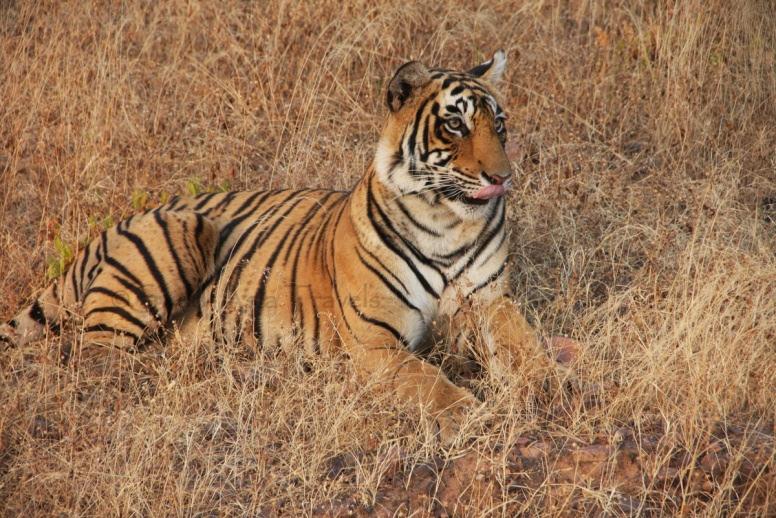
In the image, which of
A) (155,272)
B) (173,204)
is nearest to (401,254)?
(155,272)

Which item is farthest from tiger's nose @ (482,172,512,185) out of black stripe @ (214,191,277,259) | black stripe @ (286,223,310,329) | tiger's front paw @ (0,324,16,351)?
tiger's front paw @ (0,324,16,351)

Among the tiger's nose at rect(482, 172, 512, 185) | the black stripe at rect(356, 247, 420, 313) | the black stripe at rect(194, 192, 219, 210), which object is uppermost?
the tiger's nose at rect(482, 172, 512, 185)

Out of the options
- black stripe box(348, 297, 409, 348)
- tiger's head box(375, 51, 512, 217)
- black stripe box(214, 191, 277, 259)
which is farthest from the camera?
black stripe box(214, 191, 277, 259)

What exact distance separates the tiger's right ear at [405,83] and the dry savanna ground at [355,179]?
1.09 meters

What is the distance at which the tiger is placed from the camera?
4.35 meters

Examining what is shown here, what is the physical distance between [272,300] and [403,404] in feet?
3.30

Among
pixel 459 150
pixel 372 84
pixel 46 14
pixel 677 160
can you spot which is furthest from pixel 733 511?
pixel 46 14

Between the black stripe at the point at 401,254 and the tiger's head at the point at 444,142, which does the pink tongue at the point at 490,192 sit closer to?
the tiger's head at the point at 444,142

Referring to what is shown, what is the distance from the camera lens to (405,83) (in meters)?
4.48

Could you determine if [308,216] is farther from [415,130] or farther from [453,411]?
[453,411]

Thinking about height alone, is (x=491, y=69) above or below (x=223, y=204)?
above

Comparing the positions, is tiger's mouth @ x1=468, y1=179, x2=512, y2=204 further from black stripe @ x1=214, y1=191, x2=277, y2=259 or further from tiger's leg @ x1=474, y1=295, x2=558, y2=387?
black stripe @ x1=214, y1=191, x2=277, y2=259

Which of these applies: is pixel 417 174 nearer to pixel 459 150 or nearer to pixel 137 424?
pixel 459 150

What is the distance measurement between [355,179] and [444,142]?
1.82 metres
